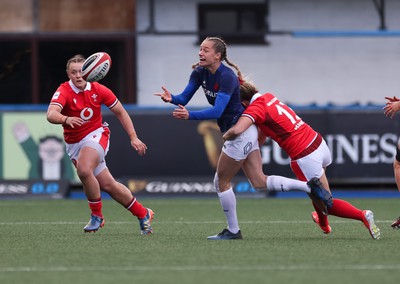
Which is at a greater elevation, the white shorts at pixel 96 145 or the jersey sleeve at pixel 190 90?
Result: the jersey sleeve at pixel 190 90

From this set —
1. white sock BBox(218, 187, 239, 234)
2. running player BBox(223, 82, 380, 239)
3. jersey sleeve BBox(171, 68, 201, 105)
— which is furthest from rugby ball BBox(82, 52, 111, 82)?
white sock BBox(218, 187, 239, 234)

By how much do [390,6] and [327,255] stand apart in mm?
15639

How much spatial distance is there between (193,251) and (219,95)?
1.56 meters

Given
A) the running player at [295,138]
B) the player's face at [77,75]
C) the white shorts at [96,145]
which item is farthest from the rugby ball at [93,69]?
the running player at [295,138]

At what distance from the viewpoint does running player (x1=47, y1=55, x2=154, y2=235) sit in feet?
36.7

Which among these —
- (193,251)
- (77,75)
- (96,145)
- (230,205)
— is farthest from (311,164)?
(77,75)

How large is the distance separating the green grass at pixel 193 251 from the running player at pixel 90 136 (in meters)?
0.32

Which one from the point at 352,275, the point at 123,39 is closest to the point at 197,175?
the point at 123,39

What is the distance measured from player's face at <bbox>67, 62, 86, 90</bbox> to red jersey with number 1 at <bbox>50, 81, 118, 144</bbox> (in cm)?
6

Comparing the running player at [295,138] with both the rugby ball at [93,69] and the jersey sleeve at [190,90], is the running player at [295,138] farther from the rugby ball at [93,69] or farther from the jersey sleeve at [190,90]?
the rugby ball at [93,69]

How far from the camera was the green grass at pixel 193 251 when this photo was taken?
7773 millimetres

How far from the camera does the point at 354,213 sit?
10.3 metres

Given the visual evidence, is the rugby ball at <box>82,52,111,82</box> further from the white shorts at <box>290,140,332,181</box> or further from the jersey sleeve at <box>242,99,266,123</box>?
the white shorts at <box>290,140,332,181</box>

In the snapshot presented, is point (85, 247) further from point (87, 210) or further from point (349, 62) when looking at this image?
point (349, 62)
